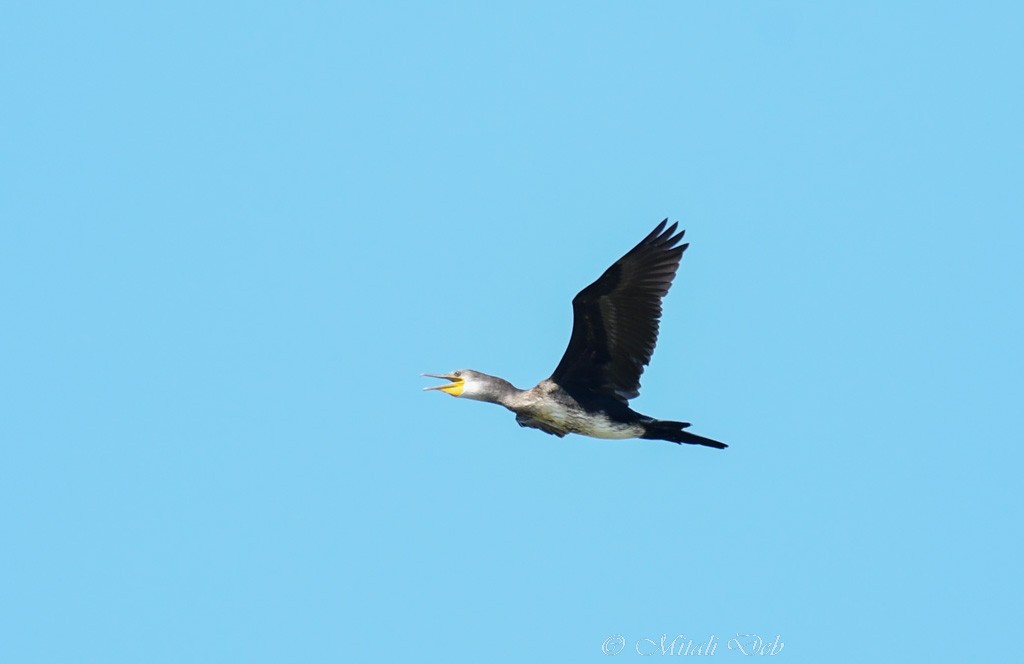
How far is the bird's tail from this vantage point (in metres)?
14.8

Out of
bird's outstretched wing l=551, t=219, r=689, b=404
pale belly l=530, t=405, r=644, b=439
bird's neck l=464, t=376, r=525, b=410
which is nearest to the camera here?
bird's outstretched wing l=551, t=219, r=689, b=404

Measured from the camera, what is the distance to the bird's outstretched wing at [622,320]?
14742mm

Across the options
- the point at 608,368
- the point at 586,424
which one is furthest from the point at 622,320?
the point at 586,424

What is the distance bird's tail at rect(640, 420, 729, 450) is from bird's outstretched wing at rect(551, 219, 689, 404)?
0.50 meters

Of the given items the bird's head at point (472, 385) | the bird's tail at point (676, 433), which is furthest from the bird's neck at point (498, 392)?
the bird's tail at point (676, 433)

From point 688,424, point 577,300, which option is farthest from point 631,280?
point 688,424

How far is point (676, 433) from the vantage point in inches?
589

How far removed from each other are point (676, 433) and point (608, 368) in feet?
3.47

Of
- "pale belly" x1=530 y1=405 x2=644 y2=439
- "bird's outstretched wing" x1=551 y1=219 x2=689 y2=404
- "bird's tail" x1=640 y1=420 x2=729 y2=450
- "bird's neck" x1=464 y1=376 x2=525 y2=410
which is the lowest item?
"bird's tail" x1=640 y1=420 x2=729 y2=450

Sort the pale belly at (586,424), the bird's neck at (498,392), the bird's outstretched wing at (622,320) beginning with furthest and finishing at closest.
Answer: the bird's neck at (498,392) < the pale belly at (586,424) < the bird's outstretched wing at (622,320)

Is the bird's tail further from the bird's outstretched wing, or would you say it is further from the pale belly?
the bird's outstretched wing

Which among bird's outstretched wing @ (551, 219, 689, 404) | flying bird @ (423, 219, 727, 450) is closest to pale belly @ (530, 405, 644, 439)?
flying bird @ (423, 219, 727, 450)

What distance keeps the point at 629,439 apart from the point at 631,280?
6.40 ft

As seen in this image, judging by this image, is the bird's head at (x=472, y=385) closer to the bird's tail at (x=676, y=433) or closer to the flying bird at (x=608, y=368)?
the flying bird at (x=608, y=368)
